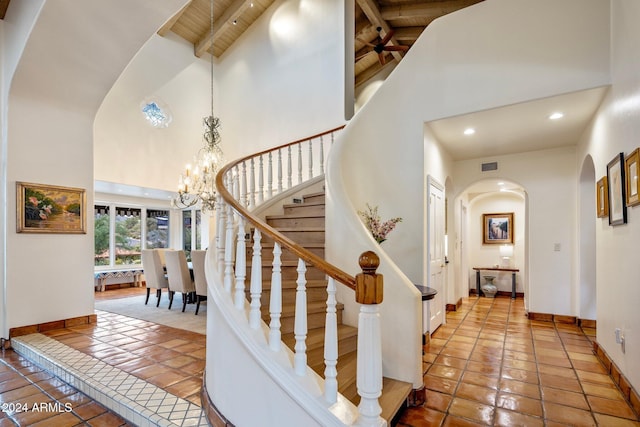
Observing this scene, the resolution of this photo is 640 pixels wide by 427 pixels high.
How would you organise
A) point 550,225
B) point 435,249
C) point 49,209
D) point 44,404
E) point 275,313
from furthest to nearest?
point 550,225, point 435,249, point 49,209, point 44,404, point 275,313

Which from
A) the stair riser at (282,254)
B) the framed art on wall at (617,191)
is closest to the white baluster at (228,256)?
the stair riser at (282,254)

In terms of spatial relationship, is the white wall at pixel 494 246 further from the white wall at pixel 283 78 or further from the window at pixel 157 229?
the window at pixel 157 229

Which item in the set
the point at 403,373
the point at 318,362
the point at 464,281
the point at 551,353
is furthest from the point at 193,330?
the point at 464,281

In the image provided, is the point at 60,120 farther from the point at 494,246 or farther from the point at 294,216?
the point at 494,246

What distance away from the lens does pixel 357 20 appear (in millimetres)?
7395

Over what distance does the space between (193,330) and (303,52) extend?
5.40m

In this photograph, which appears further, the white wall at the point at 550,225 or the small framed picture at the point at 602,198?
the white wall at the point at 550,225

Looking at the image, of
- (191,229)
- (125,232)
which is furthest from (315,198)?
(125,232)

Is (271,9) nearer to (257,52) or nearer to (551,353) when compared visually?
(257,52)

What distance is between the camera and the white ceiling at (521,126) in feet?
10.4

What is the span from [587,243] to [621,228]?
6.22ft

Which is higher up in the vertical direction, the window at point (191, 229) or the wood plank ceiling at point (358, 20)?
the wood plank ceiling at point (358, 20)

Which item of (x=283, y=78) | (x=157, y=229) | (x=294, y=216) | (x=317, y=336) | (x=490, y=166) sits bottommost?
(x=317, y=336)

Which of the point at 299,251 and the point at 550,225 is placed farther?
the point at 550,225
